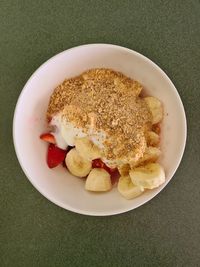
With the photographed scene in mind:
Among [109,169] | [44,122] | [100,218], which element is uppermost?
[44,122]

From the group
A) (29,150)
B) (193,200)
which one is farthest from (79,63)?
(193,200)

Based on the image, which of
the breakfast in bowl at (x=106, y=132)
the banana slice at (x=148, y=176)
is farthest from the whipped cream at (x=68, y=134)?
the banana slice at (x=148, y=176)

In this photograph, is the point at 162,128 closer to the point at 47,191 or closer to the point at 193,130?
the point at 193,130

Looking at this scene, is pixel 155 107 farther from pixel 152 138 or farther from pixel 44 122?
pixel 44 122

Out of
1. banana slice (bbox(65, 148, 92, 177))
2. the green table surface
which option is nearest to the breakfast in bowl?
banana slice (bbox(65, 148, 92, 177))

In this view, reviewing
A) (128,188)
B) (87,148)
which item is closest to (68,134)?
(87,148)

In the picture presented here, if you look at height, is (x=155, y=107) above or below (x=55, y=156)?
above

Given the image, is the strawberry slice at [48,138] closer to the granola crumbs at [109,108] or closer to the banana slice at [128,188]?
the granola crumbs at [109,108]
